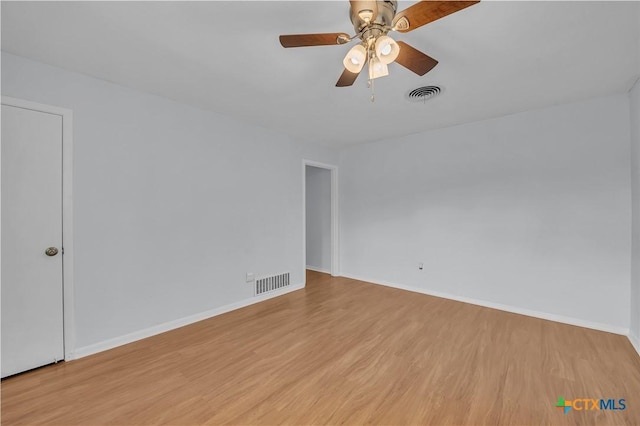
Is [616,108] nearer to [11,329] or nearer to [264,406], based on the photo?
[264,406]

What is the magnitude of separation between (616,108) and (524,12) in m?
2.18

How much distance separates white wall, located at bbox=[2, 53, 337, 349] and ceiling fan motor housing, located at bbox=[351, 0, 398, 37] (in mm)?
2293

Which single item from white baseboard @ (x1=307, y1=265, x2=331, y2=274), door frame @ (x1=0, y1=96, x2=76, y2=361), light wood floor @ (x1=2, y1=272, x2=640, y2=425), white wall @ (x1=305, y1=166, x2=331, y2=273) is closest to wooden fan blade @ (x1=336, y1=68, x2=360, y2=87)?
light wood floor @ (x1=2, y1=272, x2=640, y2=425)

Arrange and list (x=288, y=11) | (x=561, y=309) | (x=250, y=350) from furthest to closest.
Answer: (x=561, y=309)
(x=250, y=350)
(x=288, y=11)

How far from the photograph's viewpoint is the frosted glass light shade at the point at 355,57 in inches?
59.5

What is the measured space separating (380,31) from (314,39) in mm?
369

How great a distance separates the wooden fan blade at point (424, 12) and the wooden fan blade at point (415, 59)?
135 millimetres

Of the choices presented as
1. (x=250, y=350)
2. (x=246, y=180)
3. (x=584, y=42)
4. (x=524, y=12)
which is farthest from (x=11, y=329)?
(x=584, y=42)

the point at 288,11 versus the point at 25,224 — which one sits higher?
the point at 288,11

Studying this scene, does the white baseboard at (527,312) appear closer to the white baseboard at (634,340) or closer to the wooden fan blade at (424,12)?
the white baseboard at (634,340)

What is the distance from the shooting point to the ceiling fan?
4.22ft

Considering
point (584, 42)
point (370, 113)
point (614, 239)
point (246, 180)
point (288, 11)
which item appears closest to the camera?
point (288, 11)

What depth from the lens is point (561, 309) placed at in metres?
3.00

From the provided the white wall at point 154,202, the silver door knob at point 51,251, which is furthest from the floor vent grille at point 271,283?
the silver door knob at point 51,251
